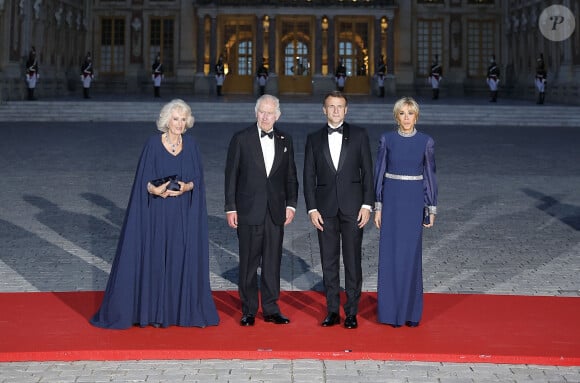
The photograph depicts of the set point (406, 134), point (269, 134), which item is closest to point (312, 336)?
point (269, 134)

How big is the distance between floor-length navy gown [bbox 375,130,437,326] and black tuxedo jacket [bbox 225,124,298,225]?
2.32 feet

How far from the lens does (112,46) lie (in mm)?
39250

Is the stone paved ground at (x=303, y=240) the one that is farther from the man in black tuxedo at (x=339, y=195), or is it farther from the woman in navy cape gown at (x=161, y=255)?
the man in black tuxedo at (x=339, y=195)

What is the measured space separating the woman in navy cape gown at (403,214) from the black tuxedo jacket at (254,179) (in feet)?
2.31

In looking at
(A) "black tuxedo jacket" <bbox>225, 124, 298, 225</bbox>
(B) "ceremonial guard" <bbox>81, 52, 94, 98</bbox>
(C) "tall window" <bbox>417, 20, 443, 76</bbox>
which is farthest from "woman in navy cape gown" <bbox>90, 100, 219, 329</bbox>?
(C) "tall window" <bbox>417, 20, 443, 76</bbox>

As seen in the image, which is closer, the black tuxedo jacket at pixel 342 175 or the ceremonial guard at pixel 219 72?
the black tuxedo jacket at pixel 342 175

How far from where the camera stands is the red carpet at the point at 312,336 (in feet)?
18.2

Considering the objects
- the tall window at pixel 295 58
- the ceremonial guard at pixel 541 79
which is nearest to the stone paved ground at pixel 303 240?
the ceremonial guard at pixel 541 79

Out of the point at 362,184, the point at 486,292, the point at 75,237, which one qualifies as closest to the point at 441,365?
the point at 362,184

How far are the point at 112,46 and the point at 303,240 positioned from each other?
31.2 meters

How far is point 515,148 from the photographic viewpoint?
20250 mm

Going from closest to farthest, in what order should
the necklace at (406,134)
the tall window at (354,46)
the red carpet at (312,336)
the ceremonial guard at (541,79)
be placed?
the red carpet at (312,336) → the necklace at (406,134) → the ceremonial guard at (541,79) → the tall window at (354,46)

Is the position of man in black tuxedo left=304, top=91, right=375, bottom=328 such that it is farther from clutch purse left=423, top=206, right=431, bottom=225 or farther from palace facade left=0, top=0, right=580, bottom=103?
palace facade left=0, top=0, right=580, bottom=103

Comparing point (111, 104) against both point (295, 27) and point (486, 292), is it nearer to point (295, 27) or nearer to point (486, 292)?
point (295, 27)
